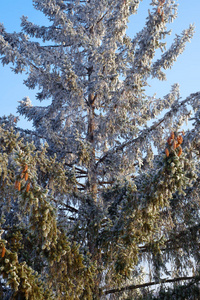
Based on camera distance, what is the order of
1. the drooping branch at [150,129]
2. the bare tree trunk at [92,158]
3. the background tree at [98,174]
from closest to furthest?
the background tree at [98,174] → the drooping branch at [150,129] → the bare tree trunk at [92,158]

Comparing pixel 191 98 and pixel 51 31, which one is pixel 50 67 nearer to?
pixel 51 31

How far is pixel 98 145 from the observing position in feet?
31.4

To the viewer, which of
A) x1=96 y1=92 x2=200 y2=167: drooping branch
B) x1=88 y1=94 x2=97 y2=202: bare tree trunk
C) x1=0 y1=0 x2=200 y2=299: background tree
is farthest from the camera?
x1=88 y1=94 x2=97 y2=202: bare tree trunk

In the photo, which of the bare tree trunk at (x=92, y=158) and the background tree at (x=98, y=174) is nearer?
the background tree at (x=98, y=174)

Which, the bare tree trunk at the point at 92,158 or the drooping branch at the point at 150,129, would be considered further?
the bare tree trunk at the point at 92,158

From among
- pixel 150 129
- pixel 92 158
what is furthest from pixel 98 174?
pixel 150 129

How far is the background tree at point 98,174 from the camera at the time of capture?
504cm

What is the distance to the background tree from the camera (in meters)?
5.04

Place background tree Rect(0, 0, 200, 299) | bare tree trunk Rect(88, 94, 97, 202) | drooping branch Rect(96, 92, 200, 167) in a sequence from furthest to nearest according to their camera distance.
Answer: bare tree trunk Rect(88, 94, 97, 202) < drooping branch Rect(96, 92, 200, 167) < background tree Rect(0, 0, 200, 299)

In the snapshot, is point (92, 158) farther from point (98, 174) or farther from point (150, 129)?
point (150, 129)

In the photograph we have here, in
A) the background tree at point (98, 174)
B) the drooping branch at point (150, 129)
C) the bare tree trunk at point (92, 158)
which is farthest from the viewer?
the bare tree trunk at point (92, 158)

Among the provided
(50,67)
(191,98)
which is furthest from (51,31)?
(191,98)

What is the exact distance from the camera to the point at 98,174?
9062 mm

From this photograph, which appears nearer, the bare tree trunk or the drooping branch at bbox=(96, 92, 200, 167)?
the drooping branch at bbox=(96, 92, 200, 167)
